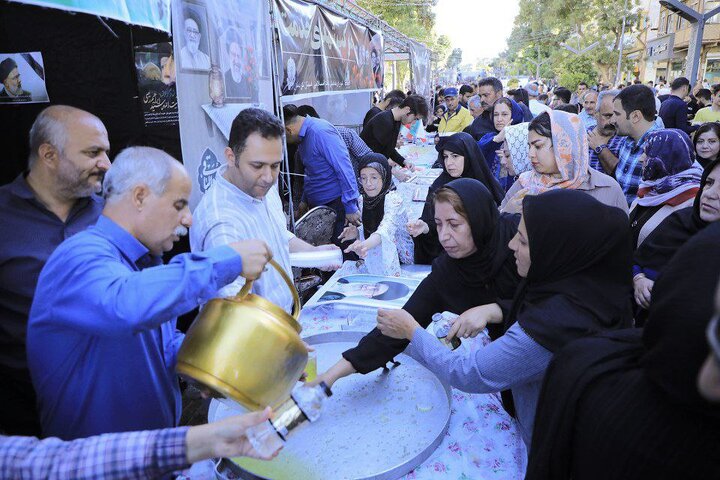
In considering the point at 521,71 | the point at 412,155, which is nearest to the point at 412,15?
the point at 412,155

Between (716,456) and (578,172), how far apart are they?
222 centimetres

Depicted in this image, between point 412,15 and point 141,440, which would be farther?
point 412,15

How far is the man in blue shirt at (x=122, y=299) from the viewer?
952 mm

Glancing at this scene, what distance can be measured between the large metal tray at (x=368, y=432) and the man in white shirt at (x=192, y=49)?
1850 millimetres

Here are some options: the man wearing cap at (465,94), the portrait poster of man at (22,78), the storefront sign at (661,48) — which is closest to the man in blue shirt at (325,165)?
the portrait poster of man at (22,78)

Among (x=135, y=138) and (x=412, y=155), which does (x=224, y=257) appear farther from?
(x=412, y=155)

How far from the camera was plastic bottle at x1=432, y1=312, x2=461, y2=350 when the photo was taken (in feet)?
5.17

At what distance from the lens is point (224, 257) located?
41.0 inches

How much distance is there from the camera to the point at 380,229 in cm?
279

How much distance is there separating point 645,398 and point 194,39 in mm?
2681

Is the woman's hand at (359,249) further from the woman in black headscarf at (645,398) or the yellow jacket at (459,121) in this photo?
the yellow jacket at (459,121)

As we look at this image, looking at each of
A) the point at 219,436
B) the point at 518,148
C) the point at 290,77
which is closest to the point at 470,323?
the point at 219,436

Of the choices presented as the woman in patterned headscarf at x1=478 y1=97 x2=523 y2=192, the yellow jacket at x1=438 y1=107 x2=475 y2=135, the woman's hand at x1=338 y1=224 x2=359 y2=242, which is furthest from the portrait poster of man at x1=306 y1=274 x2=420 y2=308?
the yellow jacket at x1=438 y1=107 x2=475 y2=135

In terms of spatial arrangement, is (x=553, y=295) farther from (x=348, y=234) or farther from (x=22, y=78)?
(x=22, y=78)
